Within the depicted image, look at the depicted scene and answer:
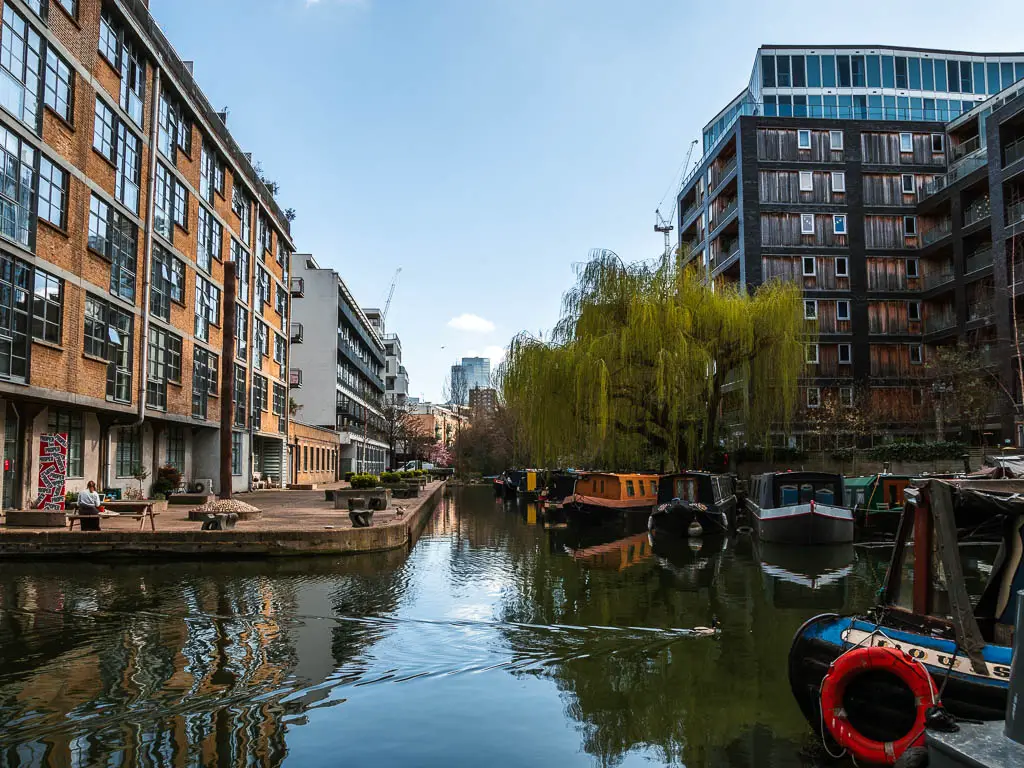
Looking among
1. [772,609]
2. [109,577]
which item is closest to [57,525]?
[109,577]

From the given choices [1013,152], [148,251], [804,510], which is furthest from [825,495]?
[148,251]

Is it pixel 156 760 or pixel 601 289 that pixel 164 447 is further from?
pixel 156 760

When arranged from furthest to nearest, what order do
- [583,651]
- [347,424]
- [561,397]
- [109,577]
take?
[347,424] → [561,397] → [109,577] → [583,651]

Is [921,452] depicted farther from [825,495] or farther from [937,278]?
[937,278]

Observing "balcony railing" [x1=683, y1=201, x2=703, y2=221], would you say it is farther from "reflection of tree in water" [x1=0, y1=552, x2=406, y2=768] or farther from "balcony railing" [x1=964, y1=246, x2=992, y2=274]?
"reflection of tree in water" [x1=0, y1=552, x2=406, y2=768]

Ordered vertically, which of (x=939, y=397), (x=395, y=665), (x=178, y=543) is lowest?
(x=395, y=665)

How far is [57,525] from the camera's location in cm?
1795

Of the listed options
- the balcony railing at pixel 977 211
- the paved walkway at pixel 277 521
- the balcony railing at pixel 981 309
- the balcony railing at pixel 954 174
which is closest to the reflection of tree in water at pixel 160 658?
the paved walkway at pixel 277 521

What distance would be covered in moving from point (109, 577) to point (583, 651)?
967 cm

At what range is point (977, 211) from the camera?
39.8 metres

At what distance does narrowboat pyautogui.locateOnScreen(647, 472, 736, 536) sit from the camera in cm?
2473

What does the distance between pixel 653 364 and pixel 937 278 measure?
23924 millimetres

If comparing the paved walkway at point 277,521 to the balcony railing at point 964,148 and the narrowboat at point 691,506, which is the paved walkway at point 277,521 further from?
the balcony railing at point 964,148

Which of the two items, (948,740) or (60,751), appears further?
(60,751)
